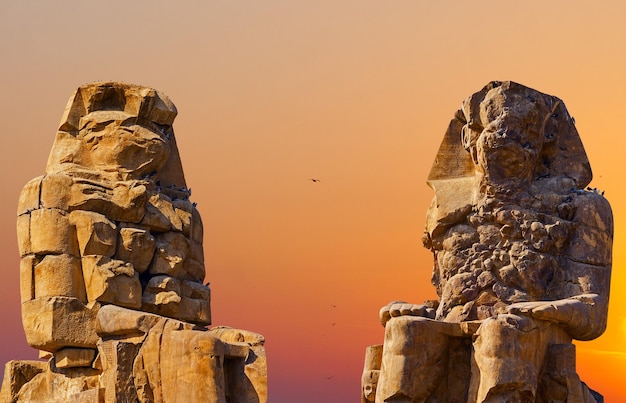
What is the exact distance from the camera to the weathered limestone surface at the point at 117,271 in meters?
14.7

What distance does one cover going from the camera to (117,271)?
53.2 feet

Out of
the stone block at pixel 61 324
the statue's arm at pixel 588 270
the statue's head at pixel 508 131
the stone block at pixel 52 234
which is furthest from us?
the stone block at pixel 52 234

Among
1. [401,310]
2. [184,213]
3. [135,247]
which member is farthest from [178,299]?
[401,310]

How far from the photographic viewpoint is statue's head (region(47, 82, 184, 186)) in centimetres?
1686

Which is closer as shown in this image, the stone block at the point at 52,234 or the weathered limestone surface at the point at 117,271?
the weathered limestone surface at the point at 117,271

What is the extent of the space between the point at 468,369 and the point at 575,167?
2170mm

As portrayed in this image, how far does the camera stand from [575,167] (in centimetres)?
1438

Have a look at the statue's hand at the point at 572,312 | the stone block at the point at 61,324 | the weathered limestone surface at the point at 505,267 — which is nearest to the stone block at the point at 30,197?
the stone block at the point at 61,324

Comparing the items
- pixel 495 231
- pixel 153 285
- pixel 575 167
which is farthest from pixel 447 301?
pixel 153 285

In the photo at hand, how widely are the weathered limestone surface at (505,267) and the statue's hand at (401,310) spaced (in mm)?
11

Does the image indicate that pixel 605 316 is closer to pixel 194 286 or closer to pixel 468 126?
A: pixel 468 126

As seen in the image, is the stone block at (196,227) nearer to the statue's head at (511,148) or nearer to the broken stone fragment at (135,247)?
the broken stone fragment at (135,247)

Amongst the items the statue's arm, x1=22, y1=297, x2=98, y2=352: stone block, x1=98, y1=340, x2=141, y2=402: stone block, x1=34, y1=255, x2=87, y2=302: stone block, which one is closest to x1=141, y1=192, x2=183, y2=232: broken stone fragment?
x1=34, y1=255, x2=87, y2=302: stone block

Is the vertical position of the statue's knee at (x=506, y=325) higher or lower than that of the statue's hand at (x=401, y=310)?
lower
